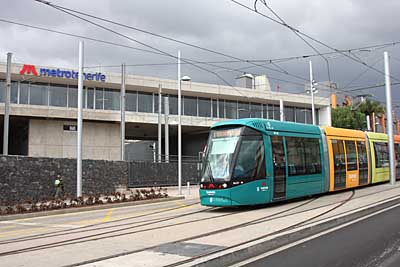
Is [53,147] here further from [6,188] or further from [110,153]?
[6,188]

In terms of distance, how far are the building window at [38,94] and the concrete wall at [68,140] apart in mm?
1624

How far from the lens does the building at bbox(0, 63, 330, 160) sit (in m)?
38.8

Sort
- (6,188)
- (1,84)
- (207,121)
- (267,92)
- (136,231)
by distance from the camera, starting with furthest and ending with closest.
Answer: (267,92) → (207,121) → (1,84) → (6,188) → (136,231)

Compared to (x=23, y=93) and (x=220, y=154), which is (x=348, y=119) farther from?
(x=220, y=154)

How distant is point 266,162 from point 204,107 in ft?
110

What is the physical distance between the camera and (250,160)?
50.0 feet

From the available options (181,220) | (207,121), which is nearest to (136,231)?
(181,220)

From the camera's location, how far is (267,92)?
51.7 metres

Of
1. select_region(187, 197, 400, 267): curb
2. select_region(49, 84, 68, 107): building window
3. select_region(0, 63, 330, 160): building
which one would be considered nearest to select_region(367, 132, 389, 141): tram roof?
select_region(187, 197, 400, 267): curb

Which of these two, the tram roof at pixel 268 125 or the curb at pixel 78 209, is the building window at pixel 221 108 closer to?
the curb at pixel 78 209

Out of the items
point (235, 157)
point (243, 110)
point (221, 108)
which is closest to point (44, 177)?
point (235, 157)

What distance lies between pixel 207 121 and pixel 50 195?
24.5 meters

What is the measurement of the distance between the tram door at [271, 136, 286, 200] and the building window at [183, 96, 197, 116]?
1209 inches

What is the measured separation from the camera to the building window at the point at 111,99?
4272 centimetres
